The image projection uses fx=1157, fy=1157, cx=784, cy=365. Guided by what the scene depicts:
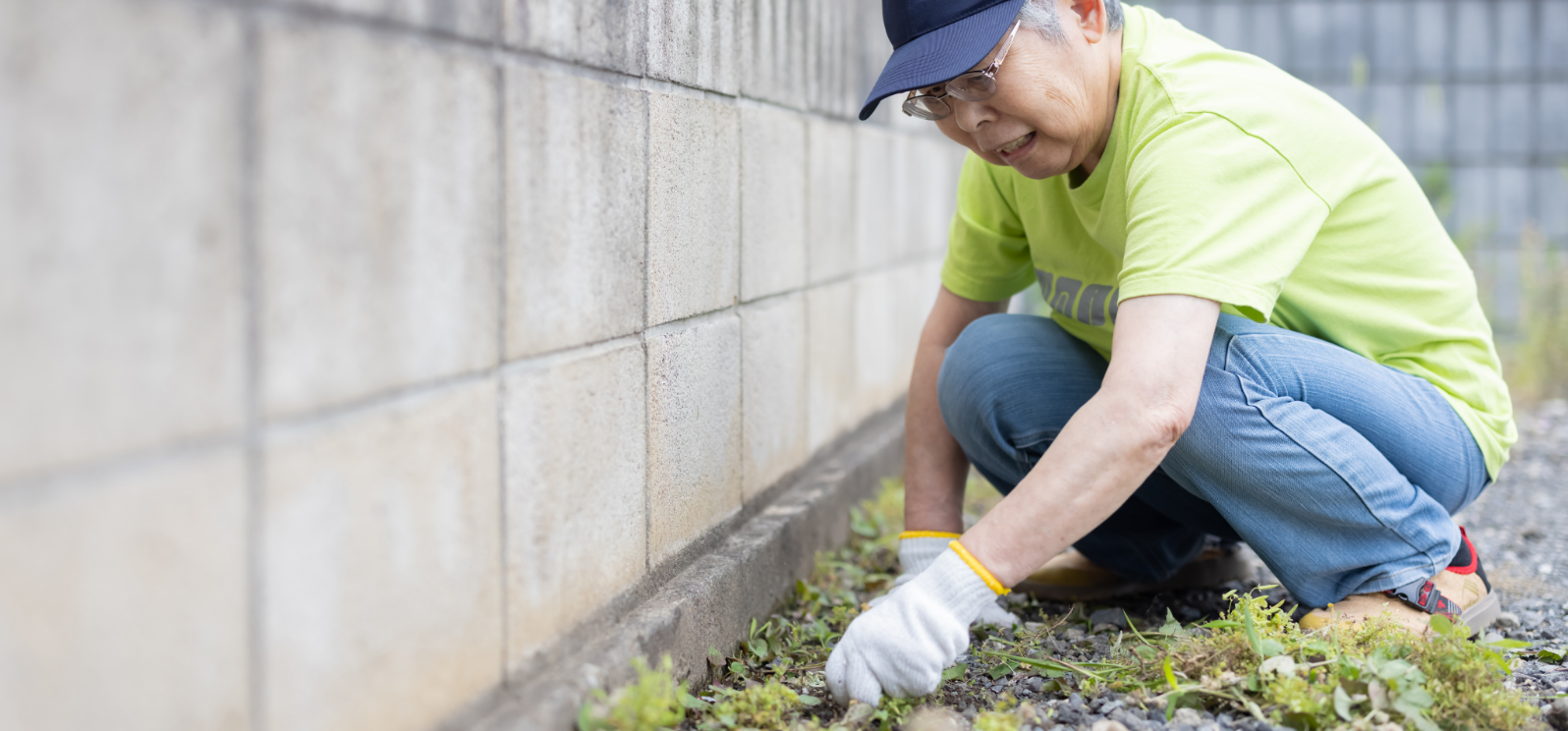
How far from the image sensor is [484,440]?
4.17 ft

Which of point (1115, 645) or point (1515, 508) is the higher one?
point (1115, 645)

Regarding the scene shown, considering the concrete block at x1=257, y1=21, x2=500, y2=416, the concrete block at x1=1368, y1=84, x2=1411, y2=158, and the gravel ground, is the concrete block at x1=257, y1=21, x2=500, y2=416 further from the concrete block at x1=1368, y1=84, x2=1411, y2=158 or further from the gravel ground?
the concrete block at x1=1368, y1=84, x2=1411, y2=158

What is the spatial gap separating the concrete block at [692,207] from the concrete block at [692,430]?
50mm

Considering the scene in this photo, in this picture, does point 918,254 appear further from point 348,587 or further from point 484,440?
point 348,587

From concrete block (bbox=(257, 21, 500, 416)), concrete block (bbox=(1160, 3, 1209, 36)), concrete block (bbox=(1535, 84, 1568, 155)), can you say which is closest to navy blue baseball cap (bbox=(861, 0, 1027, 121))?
concrete block (bbox=(257, 21, 500, 416))

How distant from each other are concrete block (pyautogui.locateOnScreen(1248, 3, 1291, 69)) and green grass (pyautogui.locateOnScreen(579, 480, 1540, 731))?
5.76m

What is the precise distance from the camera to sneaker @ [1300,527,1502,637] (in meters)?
1.82

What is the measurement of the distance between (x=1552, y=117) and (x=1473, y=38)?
0.62 metres

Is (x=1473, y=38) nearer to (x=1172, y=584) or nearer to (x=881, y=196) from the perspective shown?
(x=881, y=196)

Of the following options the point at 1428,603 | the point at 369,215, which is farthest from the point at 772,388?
the point at 369,215

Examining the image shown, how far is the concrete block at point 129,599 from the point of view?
2.61ft

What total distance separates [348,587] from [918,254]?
9.40 ft

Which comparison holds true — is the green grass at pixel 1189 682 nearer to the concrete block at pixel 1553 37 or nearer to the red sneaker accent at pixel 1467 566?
the red sneaker accent at pixel 1467 566

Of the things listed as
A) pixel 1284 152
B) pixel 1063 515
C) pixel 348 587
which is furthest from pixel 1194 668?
pixel 348 587
